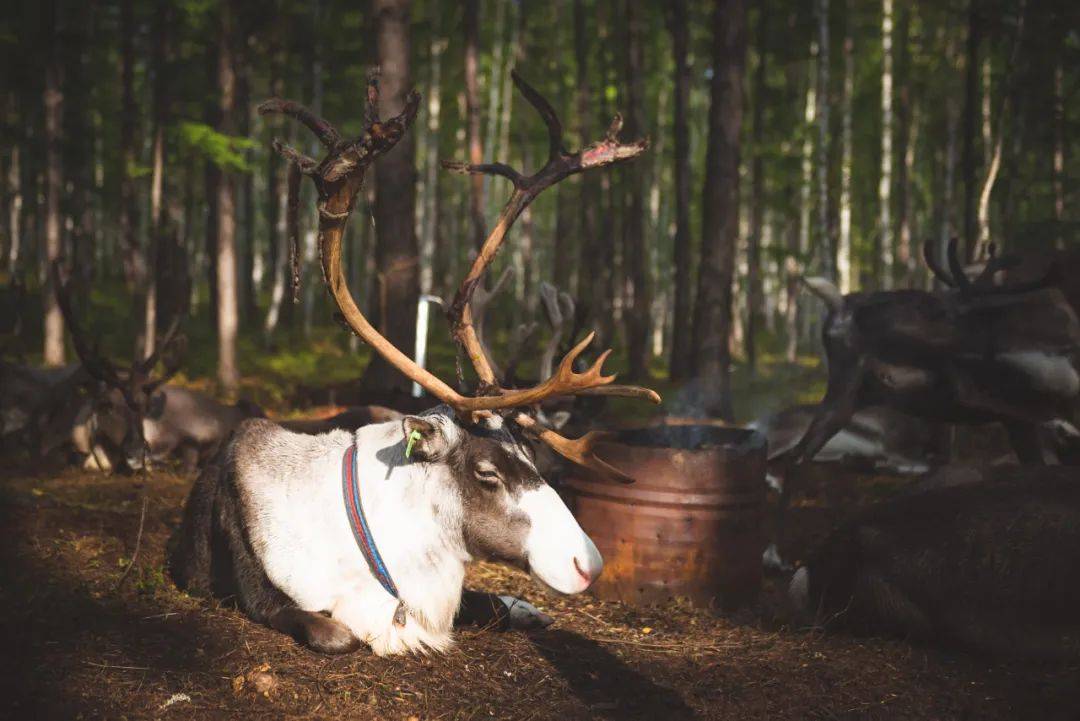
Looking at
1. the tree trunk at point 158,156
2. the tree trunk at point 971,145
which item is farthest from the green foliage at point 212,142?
the tree trunk at point 971,145

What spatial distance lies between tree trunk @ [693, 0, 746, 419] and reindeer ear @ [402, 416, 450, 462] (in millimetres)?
6043

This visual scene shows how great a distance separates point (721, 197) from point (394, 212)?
11.3 ft

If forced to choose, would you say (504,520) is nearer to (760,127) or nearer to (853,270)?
(760,127)

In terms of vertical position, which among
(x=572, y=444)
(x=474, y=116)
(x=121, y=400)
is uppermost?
(x=474, y=116)

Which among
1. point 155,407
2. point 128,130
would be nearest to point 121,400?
Result: point 155,407

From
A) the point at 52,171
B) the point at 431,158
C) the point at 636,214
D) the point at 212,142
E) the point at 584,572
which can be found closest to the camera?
the point at 584,572

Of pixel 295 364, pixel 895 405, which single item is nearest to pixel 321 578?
pixel 895 405

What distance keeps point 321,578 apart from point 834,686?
88.9 inches

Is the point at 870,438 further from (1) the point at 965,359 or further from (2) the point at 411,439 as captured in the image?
(2) the point at 411,439

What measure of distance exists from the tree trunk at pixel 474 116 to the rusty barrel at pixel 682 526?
1169cm

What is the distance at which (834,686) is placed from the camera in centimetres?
411

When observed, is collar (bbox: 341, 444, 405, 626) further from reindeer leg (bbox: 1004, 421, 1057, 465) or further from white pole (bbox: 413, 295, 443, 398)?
white pole (bbox: 413, 295, 443, 398)

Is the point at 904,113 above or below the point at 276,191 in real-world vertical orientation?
above

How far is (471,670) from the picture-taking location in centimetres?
416
